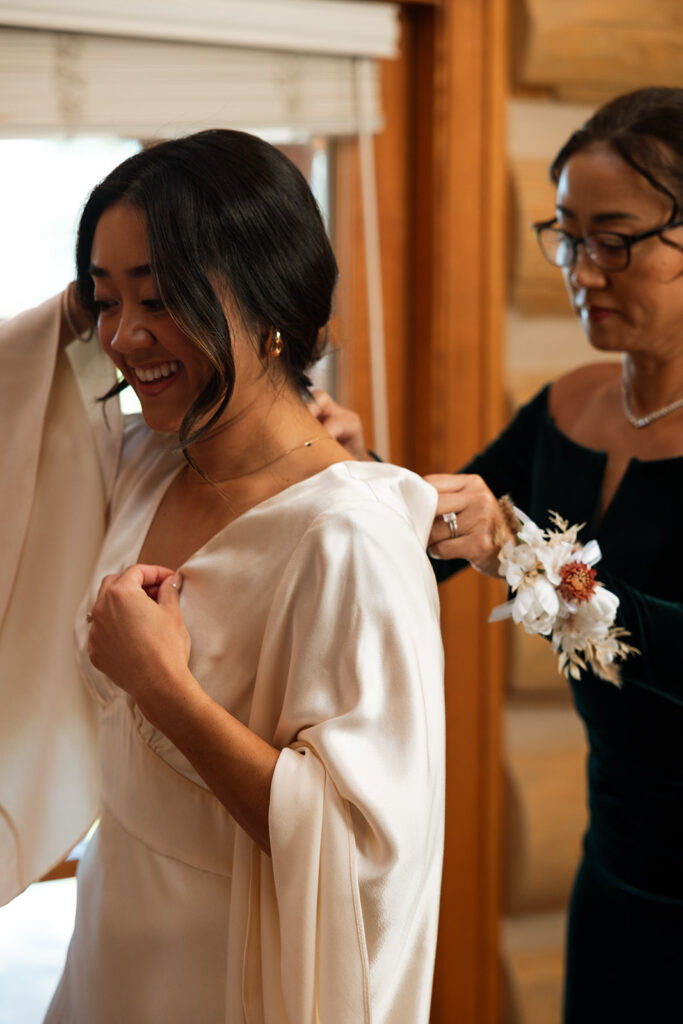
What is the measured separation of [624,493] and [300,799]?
0.78 m

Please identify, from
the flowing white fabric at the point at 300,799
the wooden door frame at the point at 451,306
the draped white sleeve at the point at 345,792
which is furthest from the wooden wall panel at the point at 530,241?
the draped white sleeve at the point at 345,792

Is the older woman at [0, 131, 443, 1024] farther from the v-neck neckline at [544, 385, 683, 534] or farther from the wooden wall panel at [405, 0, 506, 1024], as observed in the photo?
the wooden wall panel at [405, 0, 506, 1024]

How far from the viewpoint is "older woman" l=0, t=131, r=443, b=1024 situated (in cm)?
102

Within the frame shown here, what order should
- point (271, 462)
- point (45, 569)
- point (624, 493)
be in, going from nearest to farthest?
point (271, 462) < point (45, 569) < point (624, 493)

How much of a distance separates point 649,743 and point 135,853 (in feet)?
2.59

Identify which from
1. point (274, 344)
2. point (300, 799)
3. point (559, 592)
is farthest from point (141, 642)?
point (559, 592)

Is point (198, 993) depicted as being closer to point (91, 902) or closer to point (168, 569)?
point (91, 902)

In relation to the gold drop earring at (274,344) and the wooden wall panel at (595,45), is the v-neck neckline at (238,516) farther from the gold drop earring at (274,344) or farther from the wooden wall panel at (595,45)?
the wooden wall panel at (595,45)

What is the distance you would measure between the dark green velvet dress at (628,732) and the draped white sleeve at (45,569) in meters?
0.55

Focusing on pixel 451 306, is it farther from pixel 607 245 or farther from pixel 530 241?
pixel 607 245

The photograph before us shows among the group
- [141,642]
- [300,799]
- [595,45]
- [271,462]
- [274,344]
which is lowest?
[300,799]

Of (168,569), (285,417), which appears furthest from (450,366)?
(168,569)

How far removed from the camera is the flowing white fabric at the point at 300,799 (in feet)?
3.31

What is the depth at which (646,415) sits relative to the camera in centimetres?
161
